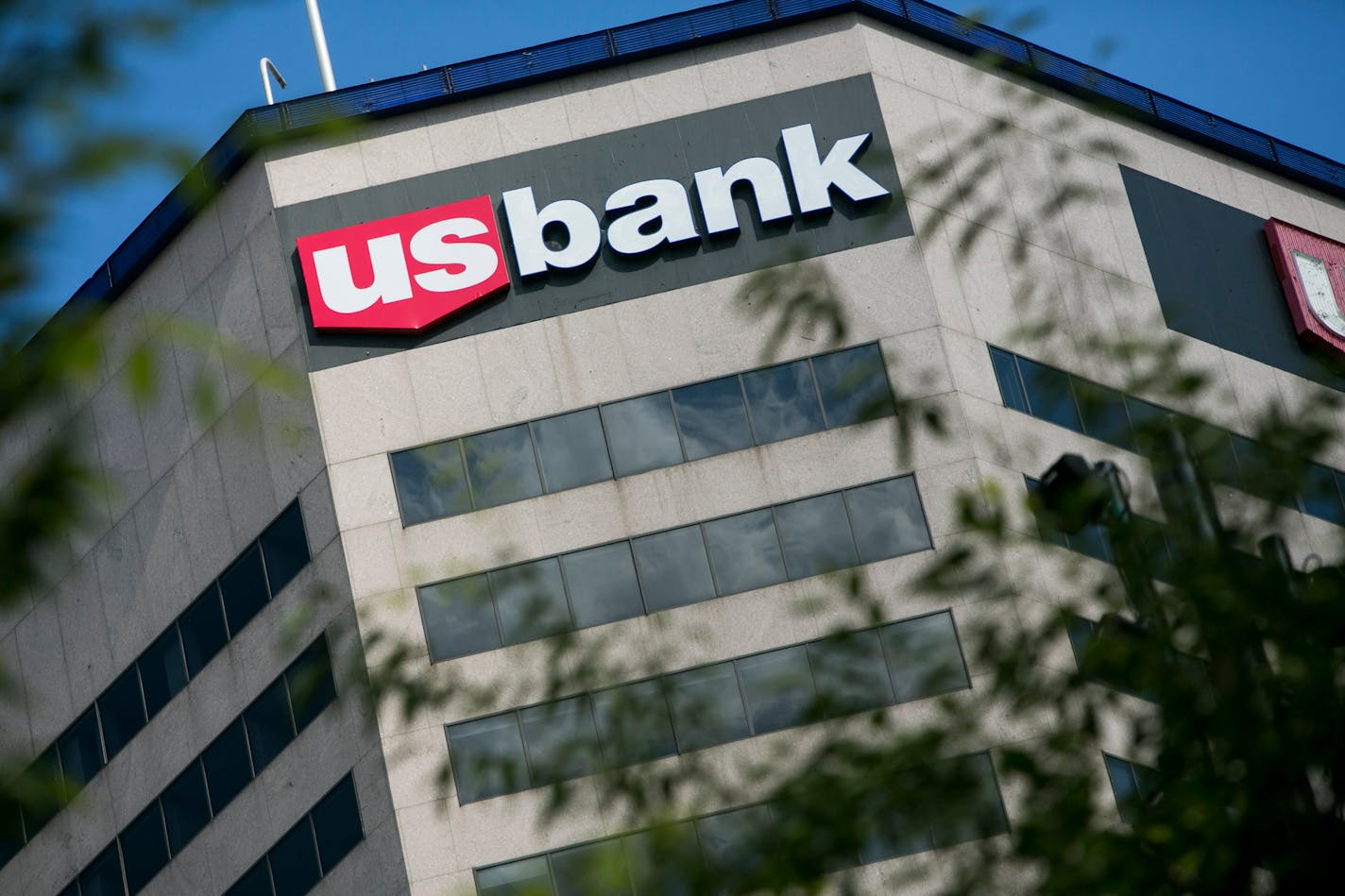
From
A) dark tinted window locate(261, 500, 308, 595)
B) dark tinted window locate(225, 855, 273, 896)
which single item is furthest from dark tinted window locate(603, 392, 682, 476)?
dark tinted window locate(225, 855, 273, 896)

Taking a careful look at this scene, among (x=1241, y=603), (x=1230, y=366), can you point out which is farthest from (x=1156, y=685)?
(x=1230, y=366)

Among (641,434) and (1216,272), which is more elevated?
(1216,272)

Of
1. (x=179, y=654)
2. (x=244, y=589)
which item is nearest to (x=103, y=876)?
(x=179, y=654)

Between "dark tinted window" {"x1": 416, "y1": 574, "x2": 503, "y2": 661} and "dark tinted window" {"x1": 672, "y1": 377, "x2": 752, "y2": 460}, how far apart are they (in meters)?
5.46

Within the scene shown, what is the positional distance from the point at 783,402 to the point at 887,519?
3341mm

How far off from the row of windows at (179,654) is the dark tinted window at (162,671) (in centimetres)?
2

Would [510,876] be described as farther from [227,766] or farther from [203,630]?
[203,630]

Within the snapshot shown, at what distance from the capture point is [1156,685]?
10.7 metres

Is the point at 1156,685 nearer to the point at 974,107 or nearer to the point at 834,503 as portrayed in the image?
the point at 834,503

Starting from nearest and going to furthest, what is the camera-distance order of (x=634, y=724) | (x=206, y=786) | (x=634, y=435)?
(x=634, y=724) < (x=634, y=435) < (x=206, y=786)

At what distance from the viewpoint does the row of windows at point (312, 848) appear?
40.7m

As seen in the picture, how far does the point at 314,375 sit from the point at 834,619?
12.9 meters

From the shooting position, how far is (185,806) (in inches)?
1705

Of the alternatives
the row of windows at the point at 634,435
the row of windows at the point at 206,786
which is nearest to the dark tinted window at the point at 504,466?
the row of windows at the point at 634,435
